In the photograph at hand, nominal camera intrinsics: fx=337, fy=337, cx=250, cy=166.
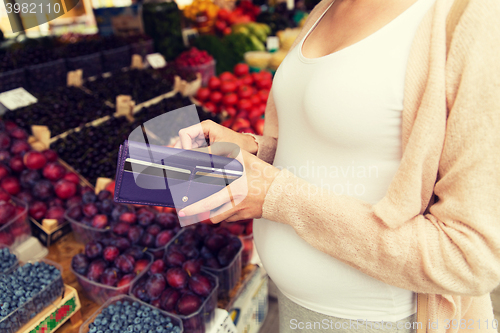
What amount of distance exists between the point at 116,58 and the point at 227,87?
0.93 meters

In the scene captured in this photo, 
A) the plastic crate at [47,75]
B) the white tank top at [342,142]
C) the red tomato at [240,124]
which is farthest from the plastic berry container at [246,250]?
the plastic crate at [47,75]

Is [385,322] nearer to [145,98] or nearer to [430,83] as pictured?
[430,83]

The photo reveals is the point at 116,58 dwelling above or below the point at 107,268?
above

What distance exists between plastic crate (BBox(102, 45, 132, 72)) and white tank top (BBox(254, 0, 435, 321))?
2.31m

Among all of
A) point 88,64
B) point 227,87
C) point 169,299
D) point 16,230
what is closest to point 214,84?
point 227,87

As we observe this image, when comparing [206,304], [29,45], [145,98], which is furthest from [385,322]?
[29,45]

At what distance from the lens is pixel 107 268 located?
1.26 m

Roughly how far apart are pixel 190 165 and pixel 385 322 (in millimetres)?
Answer: 554

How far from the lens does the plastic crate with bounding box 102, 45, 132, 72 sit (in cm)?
269

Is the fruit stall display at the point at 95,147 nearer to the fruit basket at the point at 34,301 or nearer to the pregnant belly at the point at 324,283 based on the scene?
the fruit basket at the point at 34,301

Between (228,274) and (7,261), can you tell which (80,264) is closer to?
(7,261)

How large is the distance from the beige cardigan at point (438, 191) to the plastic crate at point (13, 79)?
2132 mm

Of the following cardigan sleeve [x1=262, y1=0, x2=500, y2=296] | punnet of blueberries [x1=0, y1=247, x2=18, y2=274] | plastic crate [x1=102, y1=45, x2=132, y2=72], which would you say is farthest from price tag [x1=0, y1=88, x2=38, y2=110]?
cardigan sleeve [x1=262, y1=0, x2=500, y2=296]

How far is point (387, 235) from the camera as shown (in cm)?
59
